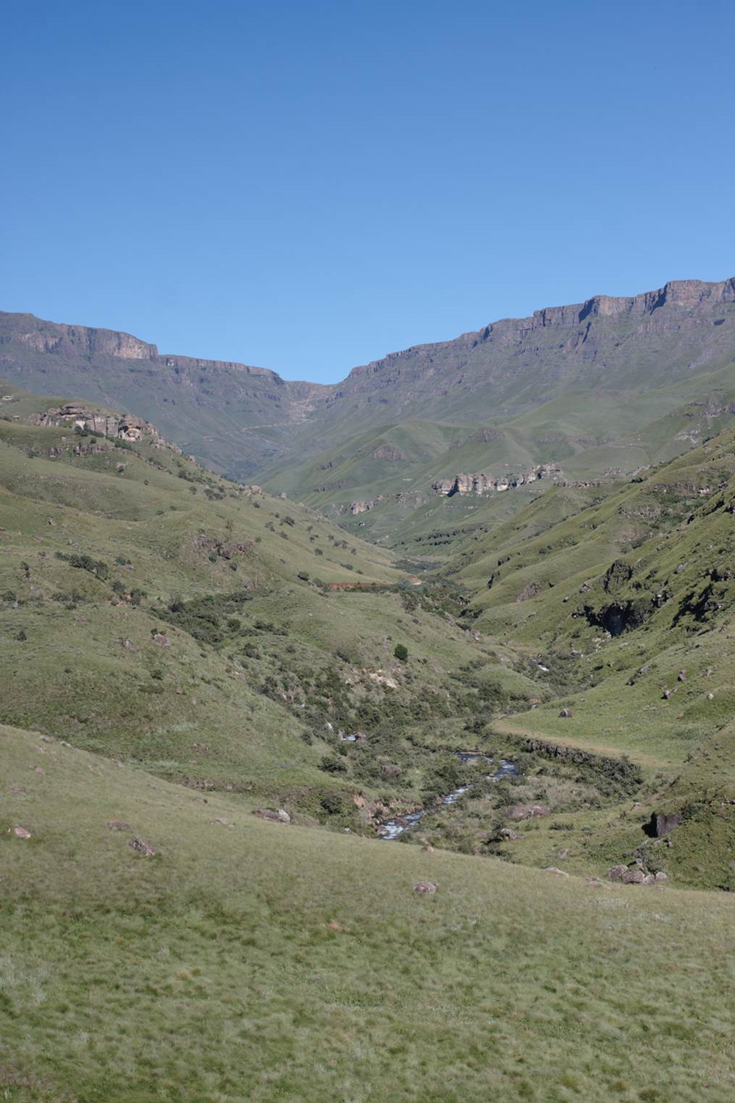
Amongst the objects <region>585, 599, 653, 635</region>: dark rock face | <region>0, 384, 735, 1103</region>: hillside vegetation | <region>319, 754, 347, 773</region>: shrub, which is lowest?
<region>319, 754, 347, 773</region>: shrub

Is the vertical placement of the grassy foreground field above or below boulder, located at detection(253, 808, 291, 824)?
above

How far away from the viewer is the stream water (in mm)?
71812

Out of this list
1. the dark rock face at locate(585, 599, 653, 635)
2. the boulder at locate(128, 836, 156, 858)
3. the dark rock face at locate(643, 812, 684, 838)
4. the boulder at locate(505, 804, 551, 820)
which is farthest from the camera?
the dark rock face at locate(585, 599, 653, 635)

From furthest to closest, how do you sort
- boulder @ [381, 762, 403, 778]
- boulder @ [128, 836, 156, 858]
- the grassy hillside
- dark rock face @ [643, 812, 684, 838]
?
boulder @ [381, 762, 403, 778] < the grassy hillside < dark rock face @ [643, 812, 684, 838] < boulder @ [128, 836, 156, 858]

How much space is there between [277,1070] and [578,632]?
158450 mm

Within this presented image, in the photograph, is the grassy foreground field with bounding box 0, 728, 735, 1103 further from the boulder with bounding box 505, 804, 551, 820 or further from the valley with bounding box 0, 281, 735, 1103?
the boulder with bounding box 505, 804, 551, 820

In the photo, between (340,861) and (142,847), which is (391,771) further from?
(142,847)

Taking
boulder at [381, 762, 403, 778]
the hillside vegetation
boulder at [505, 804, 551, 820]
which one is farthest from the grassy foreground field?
boulder at [381, 762, 403, 778]

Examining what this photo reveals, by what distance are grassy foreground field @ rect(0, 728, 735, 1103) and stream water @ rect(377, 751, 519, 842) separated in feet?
86.8

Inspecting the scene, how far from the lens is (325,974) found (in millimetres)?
31203

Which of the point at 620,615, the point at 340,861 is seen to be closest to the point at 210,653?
the point at 340,861

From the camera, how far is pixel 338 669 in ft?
389

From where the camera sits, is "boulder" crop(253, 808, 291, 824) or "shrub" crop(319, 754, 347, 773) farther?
"shrub" crop(319, 754, 347, 773)

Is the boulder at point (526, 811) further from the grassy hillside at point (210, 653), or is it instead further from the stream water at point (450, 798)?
the grassy hillside at point (210, 653)
